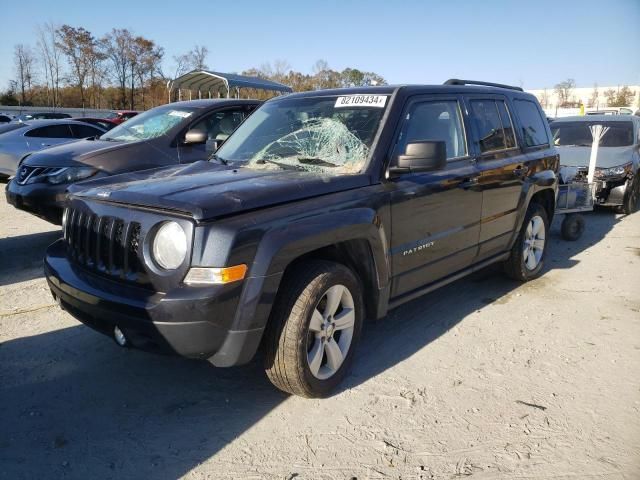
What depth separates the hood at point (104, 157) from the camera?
19.8 feet

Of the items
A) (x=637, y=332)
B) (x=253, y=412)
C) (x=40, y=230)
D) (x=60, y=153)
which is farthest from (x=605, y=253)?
(x=40, y=230)

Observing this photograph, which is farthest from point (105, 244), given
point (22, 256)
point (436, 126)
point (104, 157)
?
point (22, 256)

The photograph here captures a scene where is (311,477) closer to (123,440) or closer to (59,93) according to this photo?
(123,440)

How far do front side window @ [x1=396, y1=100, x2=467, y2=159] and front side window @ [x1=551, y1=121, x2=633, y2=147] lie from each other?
650 cm

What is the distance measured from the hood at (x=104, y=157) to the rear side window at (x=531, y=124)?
160 inches

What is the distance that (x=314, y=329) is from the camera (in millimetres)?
2980

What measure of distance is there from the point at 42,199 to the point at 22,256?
780 mm

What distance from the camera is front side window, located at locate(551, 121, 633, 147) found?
9758 mm

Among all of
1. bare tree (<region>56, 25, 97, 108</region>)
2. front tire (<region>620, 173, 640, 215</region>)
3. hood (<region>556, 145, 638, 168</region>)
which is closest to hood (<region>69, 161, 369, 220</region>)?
hood (<region>556, 145, 638, 168</region>)

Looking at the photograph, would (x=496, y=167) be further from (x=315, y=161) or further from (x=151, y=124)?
(x=151, y=124)

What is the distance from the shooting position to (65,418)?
2.91 m

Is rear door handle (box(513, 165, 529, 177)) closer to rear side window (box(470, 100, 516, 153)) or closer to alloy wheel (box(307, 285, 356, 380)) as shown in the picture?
rear side window (box(470, 100, 516, 153))

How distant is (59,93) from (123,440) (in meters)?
58.0

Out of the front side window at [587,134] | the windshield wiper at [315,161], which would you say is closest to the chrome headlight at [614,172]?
the front side window at [587,134]
